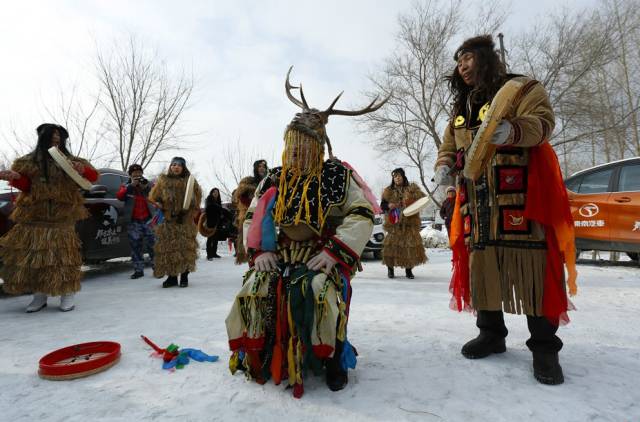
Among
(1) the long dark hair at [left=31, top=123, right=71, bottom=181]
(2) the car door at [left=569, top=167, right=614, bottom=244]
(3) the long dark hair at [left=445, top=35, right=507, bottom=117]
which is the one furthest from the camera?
(2) the car door at [left=569, top=167, right=614, bottom=244]

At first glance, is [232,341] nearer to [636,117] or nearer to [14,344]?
[14,344]

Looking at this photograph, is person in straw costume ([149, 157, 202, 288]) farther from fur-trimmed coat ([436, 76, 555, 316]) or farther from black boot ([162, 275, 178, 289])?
fur-trimmed coat ([436, 76, 555, 316])

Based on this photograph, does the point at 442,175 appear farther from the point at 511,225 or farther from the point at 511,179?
the point at 511,225

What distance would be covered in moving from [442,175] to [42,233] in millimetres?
3686

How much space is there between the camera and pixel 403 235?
5.71 meters

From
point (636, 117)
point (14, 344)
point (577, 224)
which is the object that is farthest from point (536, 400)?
point (636, 117)

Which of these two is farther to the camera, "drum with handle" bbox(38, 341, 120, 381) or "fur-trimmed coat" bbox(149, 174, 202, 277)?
"fur-trimmed coat" bbox(149, 174, 202, 277)

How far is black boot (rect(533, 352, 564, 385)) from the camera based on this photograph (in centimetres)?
180

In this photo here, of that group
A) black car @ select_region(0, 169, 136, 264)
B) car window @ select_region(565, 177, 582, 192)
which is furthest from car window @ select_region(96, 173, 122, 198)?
car window @ select_region(565, 177, 582, 192)

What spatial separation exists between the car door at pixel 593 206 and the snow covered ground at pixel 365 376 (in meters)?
2.41

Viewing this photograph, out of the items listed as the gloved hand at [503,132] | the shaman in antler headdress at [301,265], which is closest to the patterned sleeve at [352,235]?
the shaman in antler headdress at [301,265]

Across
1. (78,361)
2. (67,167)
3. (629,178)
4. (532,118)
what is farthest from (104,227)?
(629,178)

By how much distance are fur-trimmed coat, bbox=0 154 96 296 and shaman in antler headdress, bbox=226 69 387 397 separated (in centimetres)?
250

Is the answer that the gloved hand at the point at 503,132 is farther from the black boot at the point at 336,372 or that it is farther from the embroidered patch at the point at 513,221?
the black boot at the point at 336,372
